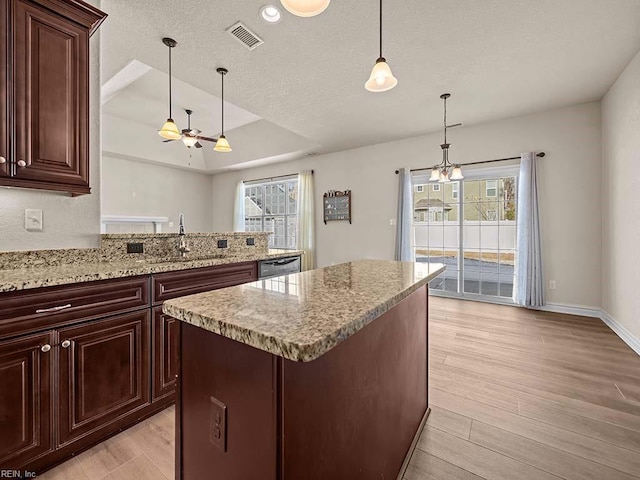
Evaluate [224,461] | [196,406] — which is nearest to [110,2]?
[196,406]

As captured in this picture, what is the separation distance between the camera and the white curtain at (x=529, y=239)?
382cm

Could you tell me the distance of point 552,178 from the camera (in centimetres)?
382

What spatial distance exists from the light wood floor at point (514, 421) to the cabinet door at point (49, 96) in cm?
153

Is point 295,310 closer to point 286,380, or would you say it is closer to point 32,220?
point 286,380

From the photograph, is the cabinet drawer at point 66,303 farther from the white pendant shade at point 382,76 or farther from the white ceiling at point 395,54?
the white ceiling at point 395,54

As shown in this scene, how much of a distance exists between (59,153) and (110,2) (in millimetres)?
1294

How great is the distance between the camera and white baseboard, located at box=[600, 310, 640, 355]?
8.60 ft

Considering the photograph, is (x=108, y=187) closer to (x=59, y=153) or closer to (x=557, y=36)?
(x=59, y=153)

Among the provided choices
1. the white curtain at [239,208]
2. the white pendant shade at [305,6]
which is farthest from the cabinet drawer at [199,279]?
the white curtain at [239,208]

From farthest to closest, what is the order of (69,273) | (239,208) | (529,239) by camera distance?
1. (239,208)
2. (529,239)
3. (69,273)

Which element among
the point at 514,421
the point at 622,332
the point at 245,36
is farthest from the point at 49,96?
the point at 622,332

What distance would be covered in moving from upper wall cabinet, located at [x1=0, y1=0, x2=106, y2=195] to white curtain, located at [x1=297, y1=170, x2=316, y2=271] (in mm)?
4281

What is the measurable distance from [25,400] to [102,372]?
294 mm

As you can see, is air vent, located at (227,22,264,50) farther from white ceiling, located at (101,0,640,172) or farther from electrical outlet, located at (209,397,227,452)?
electrical outlet, located at (209,397,227,452)
